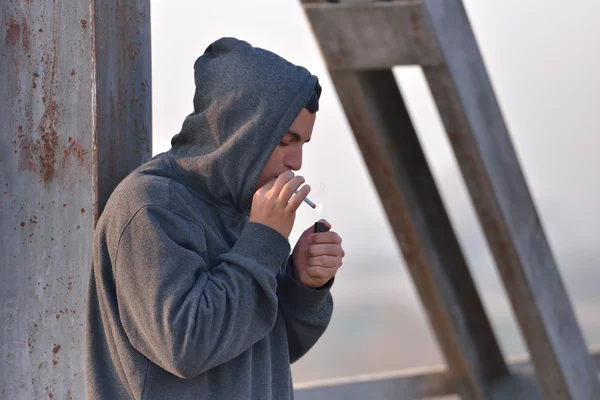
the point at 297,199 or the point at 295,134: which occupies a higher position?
the point at 295,134

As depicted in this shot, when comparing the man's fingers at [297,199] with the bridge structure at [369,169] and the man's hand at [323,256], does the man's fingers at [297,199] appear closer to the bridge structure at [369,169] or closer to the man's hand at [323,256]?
the man's hand at [323,256]

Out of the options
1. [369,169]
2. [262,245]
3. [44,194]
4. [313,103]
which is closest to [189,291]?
[262,245]

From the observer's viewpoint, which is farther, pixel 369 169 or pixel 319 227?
pixel 369 169

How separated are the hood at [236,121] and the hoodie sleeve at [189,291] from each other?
0.37ft

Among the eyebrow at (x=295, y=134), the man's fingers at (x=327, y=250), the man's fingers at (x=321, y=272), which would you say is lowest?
the man's fingers at (x=321, y=272)

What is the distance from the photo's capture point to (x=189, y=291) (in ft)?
4.46

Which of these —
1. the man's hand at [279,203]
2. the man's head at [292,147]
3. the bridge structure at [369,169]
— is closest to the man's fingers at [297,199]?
the man's hand at [279,203]

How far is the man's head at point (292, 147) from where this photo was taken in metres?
1.57

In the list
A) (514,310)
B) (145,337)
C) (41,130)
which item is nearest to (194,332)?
(145,337)

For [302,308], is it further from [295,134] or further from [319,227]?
[295,134]

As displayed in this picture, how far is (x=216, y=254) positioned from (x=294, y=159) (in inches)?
8.9

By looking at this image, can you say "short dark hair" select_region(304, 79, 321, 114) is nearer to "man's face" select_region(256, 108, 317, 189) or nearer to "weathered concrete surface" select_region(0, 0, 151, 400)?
"man's face" select_region(256, 108, 317, 189)

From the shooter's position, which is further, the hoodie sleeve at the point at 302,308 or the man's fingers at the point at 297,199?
the hoodie sleeve at the point at 302,308

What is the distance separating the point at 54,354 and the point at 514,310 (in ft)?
5.49
